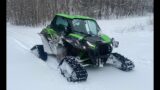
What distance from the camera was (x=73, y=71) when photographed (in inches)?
299

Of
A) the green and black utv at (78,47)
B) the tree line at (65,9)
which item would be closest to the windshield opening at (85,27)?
the green and black utv at (78,47)

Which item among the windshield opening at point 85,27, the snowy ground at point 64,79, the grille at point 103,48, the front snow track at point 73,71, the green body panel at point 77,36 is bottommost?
the snowy ground at point 64,79

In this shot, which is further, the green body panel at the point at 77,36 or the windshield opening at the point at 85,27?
the windshield opening at the point at 85,27

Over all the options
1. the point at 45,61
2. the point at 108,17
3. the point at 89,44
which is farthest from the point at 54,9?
the point at 89,44

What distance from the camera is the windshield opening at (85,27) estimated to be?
9.02 meters

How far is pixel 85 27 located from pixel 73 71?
1951 mm

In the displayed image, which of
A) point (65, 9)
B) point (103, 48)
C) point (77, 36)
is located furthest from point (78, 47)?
point (65, 9)

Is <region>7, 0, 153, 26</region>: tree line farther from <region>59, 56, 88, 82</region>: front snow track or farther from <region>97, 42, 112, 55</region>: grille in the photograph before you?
<region>59, 56, 88, 82</region>: front snow track

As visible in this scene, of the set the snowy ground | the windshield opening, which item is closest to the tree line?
the snowy ground

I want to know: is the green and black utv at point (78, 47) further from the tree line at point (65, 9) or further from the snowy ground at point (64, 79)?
the tree line at point (65, 9)

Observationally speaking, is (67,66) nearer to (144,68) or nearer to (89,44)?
(89,44)
